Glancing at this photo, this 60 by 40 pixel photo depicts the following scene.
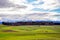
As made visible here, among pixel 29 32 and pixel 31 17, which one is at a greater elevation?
pixel 31 17

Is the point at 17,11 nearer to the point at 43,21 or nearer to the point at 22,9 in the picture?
the point at 22,9

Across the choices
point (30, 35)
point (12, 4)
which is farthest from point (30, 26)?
point (12, 4)

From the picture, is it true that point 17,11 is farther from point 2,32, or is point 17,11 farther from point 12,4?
point 2,32

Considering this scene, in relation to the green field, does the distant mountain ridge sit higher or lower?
higher

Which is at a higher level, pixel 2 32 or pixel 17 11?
pixel 17 11

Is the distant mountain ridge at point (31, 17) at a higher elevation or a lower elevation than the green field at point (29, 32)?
higher

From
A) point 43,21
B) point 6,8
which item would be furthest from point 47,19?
point 6,8
